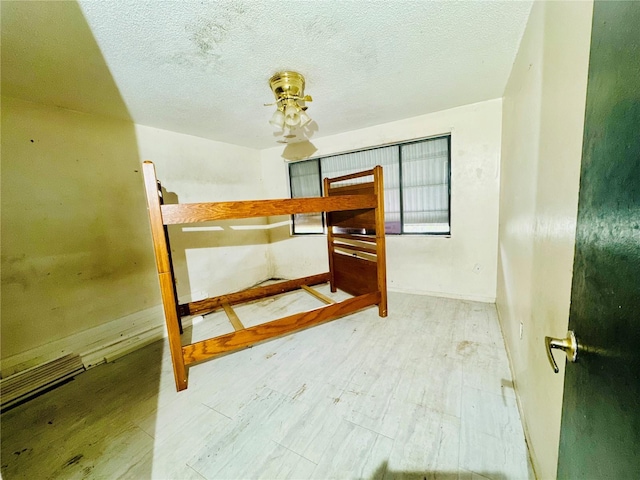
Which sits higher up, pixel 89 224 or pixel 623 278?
pixel 89 224

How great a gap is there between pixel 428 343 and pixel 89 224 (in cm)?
307

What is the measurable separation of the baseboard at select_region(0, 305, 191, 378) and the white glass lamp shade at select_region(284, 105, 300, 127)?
89.0 inches

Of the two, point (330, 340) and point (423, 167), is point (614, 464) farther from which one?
point (423, 167)

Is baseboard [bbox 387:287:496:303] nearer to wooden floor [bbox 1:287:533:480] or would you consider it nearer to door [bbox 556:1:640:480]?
wooden floor [bbox 1:287:533:480]

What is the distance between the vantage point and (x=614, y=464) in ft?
1.28

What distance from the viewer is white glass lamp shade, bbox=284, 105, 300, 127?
1.76 meters

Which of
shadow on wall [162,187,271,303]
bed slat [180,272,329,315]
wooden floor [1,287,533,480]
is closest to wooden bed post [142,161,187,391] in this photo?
wooden floor [1,287,533,480]

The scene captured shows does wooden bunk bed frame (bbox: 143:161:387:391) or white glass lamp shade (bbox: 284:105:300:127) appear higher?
white glass lamp shade (bbox: 284:105:300:127)

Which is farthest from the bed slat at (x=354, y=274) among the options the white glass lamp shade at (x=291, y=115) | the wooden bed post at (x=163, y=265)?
the wooden bed post at (x=163, y=265)

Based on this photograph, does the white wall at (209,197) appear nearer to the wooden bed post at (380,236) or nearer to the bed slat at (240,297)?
the bed slat at (240,297)

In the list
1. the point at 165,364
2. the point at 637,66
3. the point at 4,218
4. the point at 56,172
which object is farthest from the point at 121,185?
the point at 637,66

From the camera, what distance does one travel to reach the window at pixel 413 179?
2.79 meters

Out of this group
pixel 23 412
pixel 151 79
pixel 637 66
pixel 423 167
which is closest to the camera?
pixel 637 66

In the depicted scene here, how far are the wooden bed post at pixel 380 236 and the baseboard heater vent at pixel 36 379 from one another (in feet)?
8.58
